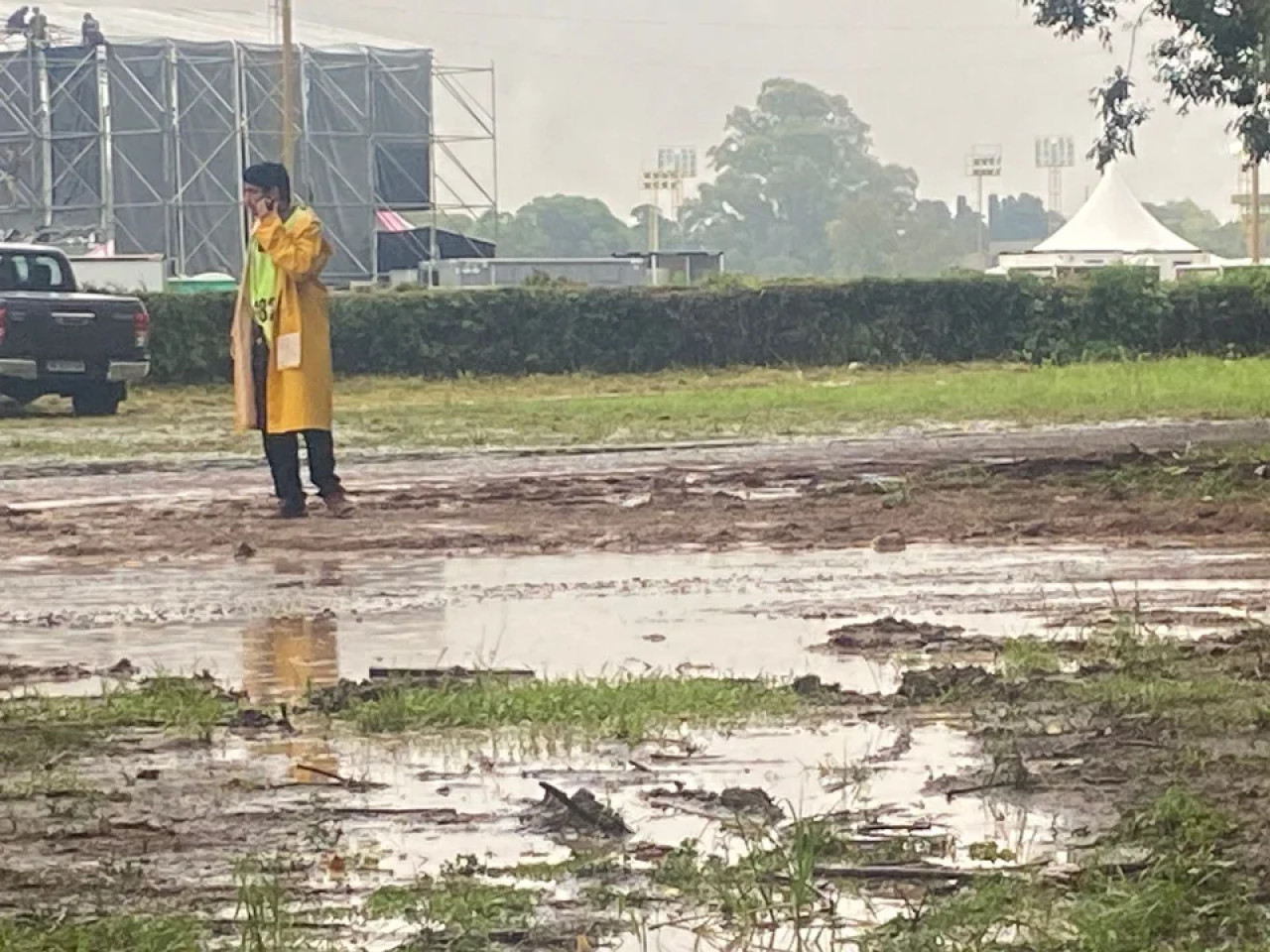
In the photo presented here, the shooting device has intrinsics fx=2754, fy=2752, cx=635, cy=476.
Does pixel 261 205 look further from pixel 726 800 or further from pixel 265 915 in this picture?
pixel 265 915

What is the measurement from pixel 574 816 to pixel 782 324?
33949 mm

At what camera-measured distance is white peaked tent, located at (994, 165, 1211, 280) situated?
78.5m

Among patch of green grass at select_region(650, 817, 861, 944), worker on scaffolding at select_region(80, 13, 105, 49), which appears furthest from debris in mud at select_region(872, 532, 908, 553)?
worker on scaffolding at select_region(80, 13, 105, 49)

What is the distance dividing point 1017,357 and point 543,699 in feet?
110

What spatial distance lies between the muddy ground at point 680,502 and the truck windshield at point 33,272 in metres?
10.8

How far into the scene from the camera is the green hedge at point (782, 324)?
1442 inches

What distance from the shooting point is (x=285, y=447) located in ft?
47.5

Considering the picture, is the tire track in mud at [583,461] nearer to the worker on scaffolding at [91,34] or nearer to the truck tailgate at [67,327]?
the truck tailgate at [67,327]

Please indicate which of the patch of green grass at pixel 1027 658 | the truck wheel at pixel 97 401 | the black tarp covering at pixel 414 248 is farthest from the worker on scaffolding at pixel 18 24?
the patch of green grass at pixel 1027 658

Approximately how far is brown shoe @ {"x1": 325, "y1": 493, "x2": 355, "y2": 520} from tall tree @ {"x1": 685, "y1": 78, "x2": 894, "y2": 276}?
396 ft

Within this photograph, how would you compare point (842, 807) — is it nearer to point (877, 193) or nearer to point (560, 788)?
point (560, 788)

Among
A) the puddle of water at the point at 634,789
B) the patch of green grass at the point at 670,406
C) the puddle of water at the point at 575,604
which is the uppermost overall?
the puddle of water at the point at 634,789

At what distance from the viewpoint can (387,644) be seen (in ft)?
30.0

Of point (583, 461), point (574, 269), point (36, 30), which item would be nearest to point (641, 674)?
point (583, 461)
